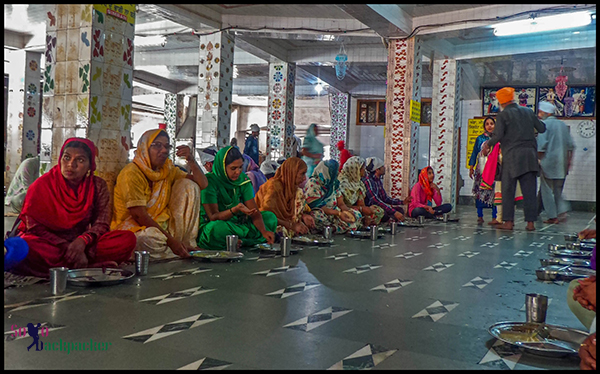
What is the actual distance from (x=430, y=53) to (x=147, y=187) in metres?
7.17

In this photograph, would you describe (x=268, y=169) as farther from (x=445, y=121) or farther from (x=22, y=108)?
(x=22, y=108)

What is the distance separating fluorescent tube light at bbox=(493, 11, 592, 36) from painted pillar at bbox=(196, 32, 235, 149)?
409 centimetres

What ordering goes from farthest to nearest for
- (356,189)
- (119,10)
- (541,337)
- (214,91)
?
(214,91) < (356,189) < (119,10) < (541,337)

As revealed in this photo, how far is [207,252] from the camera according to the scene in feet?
13.1

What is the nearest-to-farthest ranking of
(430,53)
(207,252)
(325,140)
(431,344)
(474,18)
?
(431,344) < (207,252) < (474,18) < (430,53) < (325,140)

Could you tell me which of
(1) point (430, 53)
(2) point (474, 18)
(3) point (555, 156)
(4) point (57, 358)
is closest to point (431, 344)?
(4) point (57, 358)

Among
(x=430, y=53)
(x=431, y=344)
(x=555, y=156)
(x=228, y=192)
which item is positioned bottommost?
(x=431, y=344)

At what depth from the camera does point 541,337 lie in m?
2.12

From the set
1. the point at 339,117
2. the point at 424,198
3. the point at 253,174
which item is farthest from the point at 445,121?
the point at 253,174

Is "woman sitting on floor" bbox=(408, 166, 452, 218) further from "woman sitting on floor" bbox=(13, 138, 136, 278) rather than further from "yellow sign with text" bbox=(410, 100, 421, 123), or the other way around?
"woman sitting on floor" bbox=(13, 138, 136, 278)

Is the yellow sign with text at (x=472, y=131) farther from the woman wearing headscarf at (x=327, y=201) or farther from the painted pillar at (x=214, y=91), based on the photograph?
the woman wearing headscarf at (x=327, y=201)

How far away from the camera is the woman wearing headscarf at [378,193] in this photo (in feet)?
23.8

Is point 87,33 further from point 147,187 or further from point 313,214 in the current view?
point 313,214

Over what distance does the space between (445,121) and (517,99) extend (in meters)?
3.13
